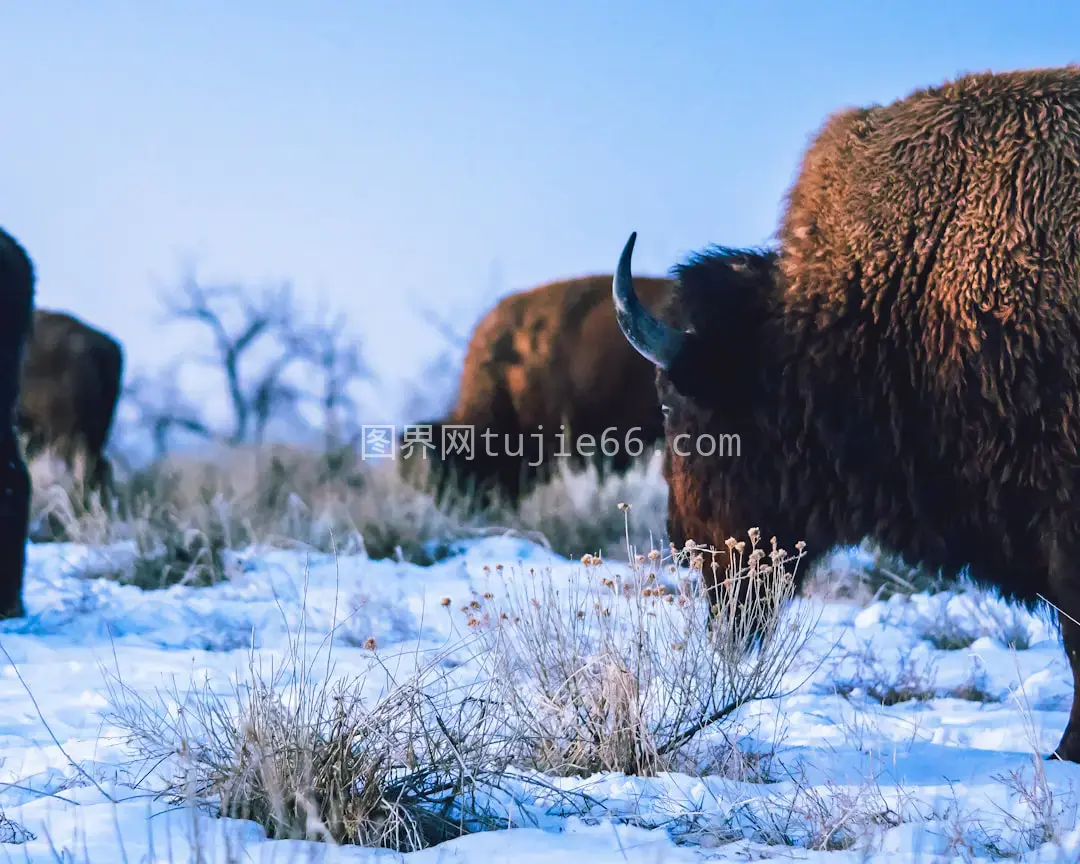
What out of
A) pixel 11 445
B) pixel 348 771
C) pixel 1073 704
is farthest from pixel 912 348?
pixel 11 445

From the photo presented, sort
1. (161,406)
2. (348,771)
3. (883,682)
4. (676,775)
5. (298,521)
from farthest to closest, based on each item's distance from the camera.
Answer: (161,406)
(298,521)
(883,682)
(676,775)
(348,771)

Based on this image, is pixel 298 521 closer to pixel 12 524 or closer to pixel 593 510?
pixel 593 510

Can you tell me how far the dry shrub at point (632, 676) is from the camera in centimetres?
347

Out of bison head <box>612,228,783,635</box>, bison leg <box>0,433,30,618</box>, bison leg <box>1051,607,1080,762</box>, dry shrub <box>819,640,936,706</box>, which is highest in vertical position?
bison head <box>612,228,783,635</box>

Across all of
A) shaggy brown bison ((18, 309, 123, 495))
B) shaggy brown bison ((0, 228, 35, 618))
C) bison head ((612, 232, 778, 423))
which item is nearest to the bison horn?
bison head ((612, 232, 778, 423))

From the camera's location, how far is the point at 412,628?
5906mm

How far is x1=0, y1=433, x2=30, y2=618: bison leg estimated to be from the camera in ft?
18.8

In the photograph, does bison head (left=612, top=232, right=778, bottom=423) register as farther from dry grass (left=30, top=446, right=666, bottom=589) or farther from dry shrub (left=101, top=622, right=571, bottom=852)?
dry grass (left=30, top=446, right=666, bottom=589)

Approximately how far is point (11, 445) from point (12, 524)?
396 mm

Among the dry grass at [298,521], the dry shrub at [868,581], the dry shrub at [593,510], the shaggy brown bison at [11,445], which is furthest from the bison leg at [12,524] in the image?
the dry shrub at [868,581]

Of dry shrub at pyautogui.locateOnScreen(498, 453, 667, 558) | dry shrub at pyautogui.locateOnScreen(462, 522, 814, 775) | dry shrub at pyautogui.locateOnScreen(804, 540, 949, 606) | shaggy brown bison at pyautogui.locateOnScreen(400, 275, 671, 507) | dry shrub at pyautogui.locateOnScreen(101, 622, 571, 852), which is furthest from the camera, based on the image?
shaggy brown bison at pyautogui.locateOnScreen(400, 275, 671, 507)

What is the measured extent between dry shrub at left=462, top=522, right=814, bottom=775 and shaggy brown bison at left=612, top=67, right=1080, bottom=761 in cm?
55

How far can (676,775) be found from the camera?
11.1 feet

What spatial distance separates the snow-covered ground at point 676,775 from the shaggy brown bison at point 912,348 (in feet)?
2.01
